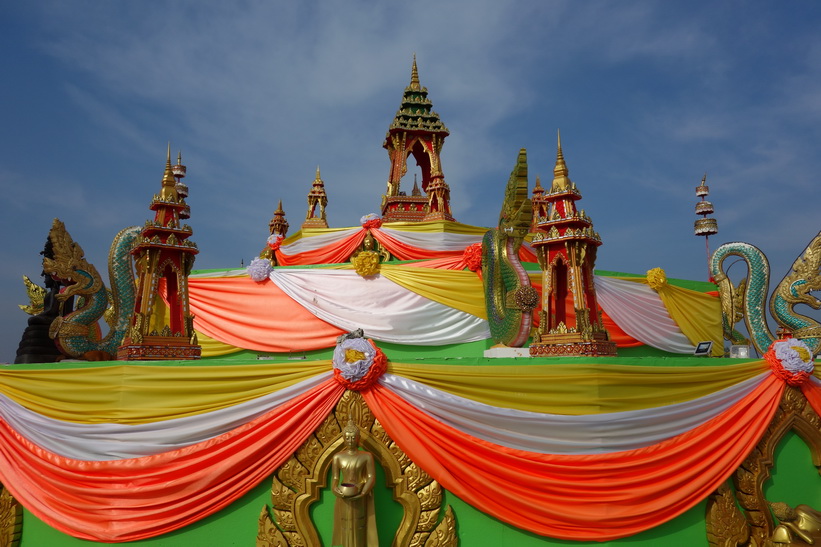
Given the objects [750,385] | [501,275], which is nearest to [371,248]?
[501,275]

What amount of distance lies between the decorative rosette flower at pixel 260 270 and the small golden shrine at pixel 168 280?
144 inches

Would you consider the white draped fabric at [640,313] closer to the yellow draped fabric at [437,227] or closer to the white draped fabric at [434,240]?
the white draped fabric at [434,240]

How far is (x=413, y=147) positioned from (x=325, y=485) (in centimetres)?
1234

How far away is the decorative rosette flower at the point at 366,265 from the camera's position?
11.1m

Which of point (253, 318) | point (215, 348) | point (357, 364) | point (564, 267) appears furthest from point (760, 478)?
point (215, 348)

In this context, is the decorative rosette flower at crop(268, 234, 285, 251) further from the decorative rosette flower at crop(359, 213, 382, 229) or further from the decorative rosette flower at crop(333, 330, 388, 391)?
the decorative rosette flower at crop(333, 330, 388, 391)

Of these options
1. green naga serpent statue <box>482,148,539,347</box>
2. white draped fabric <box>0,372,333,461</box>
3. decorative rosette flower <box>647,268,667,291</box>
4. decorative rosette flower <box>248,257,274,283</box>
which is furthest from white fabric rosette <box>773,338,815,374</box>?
decorative rosette flower <box>248,257,274,283</box>

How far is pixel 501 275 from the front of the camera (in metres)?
8.09

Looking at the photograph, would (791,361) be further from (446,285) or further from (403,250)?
(403,250)

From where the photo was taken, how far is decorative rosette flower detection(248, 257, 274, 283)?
1155 centimetres

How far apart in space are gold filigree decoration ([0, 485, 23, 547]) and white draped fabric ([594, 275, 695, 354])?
30.0 feet

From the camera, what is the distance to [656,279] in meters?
11.2

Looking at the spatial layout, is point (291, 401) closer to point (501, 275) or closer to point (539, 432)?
point (539, 432)

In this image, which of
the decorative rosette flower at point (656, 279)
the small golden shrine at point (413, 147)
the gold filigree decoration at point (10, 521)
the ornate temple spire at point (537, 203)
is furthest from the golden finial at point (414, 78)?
the gold filigree decoration at point (10, 521)
